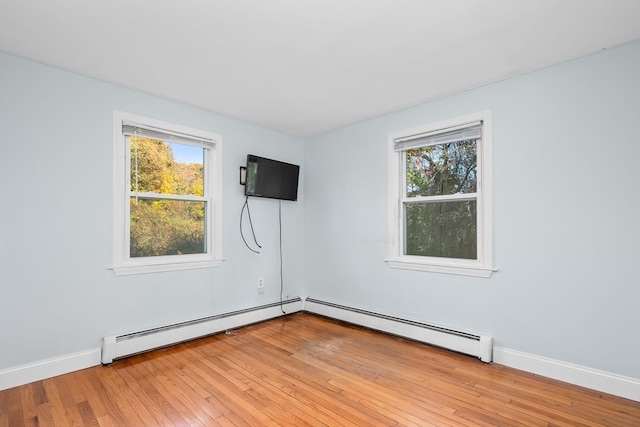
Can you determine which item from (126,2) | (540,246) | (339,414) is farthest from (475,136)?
(126,2)

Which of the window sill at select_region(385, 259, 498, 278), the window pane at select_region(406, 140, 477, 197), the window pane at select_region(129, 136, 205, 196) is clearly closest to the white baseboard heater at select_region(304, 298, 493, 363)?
the window sill at select_region(385, 259, 498, 278)

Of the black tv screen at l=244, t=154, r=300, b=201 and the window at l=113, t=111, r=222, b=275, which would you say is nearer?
the window at l=113, t=111, r=222, b=275

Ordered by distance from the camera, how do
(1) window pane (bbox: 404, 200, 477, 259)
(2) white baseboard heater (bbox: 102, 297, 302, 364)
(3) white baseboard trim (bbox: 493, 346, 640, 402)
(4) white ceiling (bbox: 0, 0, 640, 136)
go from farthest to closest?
(1) window pane (bbox: 404, 200, 477, 259) → (2) white baseboard heater (bbox: 102, 297, 302, 364) → (3) white baseboard trim (bbox: 493, 346, 640, 402) → (4) white ceiling (bbox: 0, 0, 640, 136)

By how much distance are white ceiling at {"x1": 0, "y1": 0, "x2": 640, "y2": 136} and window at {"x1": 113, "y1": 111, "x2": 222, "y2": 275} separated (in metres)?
0.47

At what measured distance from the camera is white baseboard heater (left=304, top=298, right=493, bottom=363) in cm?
272

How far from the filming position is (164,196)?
3.17 m

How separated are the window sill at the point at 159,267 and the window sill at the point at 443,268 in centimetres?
196

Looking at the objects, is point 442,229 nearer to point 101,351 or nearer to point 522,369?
point 522,369

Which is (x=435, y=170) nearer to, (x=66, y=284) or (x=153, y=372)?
(x=153, y=372)

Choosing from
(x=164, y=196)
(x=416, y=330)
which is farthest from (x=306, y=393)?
(x=164, y=196)

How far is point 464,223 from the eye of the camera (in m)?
3.03

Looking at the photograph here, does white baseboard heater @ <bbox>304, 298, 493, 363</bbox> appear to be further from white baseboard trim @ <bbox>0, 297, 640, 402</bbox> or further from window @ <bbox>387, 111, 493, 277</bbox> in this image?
window @ <bbox>387, 111, 493, 277</bbox>

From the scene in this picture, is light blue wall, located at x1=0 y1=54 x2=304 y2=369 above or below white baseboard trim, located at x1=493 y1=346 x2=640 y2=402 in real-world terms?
above

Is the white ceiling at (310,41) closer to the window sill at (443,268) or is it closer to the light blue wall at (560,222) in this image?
the light blue wall at (560,222)
